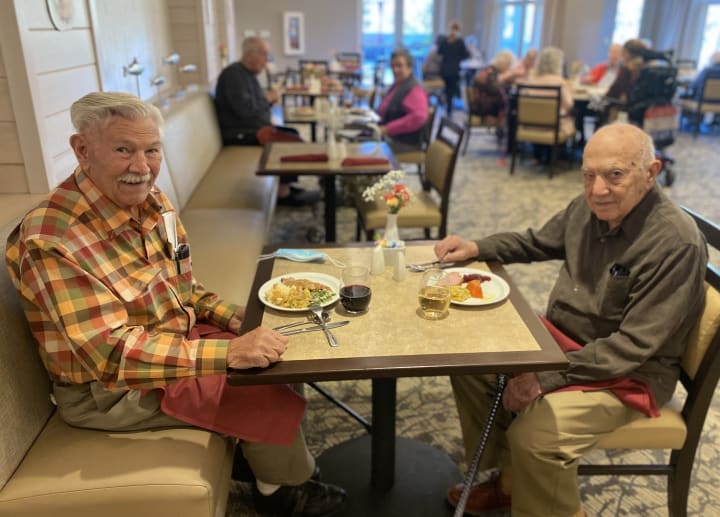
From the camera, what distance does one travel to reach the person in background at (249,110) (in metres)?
5.03

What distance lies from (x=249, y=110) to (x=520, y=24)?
7.44 m

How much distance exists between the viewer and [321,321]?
149 cm

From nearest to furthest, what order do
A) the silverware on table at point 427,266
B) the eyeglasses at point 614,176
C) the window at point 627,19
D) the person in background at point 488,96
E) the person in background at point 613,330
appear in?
1. the person in background at point 613,330
2. the eyeglasses at point 614,176
3. the silverware on table at point 427,266
4. the person in background at point 488,96
5. the window at point 627,19

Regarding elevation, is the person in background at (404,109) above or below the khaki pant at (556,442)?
above

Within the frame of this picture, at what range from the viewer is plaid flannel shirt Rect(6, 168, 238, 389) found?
129cm

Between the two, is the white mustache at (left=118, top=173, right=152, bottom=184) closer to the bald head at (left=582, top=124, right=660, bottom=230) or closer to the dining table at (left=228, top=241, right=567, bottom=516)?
the dining table at (left=228, top=241, right=567, bottom=516)

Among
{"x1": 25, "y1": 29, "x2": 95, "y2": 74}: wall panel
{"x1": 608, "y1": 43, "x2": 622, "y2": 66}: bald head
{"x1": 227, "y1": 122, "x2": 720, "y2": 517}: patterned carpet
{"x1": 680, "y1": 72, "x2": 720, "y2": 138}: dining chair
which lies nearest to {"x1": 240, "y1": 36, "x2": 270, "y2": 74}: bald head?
{"x1": 227, "y1": 122, "x2": 720, "y2": 517}: patterned carpet

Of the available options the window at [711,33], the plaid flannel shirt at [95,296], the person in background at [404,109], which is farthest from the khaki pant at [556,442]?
the window at [711,33]

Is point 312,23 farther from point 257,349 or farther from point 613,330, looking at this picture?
point 257,349

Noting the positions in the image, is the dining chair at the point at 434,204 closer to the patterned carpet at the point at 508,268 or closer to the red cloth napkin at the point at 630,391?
the patterned carpet at the point at 508,268

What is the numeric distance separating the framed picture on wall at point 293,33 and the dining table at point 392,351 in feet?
34.1

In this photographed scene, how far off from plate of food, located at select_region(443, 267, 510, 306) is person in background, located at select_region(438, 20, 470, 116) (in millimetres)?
8627

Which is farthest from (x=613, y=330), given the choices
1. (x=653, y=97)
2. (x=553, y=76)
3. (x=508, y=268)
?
(x=553, y=76)

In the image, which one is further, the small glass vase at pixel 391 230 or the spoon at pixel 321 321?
the small glass vase at pixel 391 230
